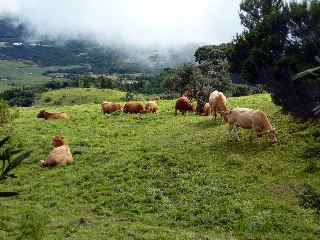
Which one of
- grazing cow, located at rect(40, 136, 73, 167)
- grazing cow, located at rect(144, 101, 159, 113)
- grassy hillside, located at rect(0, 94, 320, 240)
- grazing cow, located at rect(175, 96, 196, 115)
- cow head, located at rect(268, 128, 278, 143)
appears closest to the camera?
grassy hillside, located at rect(0, 94, 320, 240)

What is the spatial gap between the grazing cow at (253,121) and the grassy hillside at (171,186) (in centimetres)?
54

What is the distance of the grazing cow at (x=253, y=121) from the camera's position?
24500mm

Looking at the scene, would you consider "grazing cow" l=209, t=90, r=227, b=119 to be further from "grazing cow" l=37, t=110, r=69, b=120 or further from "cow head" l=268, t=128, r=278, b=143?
"grazing cow" l=37, t=110, r=69, b=120

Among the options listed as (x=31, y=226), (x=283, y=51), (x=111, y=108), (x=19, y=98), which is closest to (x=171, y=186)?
(x=31, y=226)

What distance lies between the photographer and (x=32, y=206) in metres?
20.0

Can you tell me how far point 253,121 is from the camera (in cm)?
2464

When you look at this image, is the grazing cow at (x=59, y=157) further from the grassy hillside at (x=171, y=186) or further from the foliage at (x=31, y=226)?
the foliage at (x=31, y=226)

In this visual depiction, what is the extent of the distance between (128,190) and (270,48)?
12391mm

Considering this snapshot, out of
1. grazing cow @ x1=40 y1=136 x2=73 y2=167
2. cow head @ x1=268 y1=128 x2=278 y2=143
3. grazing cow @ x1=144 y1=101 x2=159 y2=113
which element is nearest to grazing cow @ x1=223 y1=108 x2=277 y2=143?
cow head @ x1=268 y1=128 x2=278 y2=143

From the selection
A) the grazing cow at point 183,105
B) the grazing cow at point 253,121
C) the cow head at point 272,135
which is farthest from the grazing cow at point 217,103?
the cow head at point 272,135

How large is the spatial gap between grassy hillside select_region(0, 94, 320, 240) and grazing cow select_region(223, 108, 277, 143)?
543 mm

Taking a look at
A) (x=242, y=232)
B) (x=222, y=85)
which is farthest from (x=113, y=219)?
(x=222, y=85)

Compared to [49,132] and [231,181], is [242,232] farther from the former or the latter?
[49,132]

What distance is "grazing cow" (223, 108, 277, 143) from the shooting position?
2450 cm
